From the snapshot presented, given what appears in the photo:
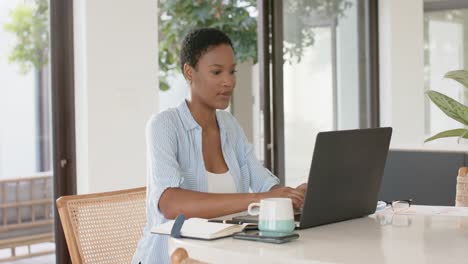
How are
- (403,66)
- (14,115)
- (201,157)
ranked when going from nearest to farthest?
(201,157)
(14,115)
(403,66)

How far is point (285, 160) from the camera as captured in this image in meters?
5.18

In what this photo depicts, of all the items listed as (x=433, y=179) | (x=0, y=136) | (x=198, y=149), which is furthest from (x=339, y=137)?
(x=0, y=136)

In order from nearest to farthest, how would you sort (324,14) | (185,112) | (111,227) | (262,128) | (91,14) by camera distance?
(111,227), (185,112), (91,14), (262,128), (324,14)

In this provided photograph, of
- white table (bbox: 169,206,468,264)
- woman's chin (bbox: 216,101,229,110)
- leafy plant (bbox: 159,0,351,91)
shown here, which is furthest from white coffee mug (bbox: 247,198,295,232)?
leafy plant (bbox: 159,0,351,91)

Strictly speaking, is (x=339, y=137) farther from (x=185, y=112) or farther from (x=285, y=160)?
(x=285, y=160)

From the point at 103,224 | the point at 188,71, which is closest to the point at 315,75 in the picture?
the point at 188,71

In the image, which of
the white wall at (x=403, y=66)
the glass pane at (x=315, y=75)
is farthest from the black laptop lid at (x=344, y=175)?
the white wall at (x=403, y=66)

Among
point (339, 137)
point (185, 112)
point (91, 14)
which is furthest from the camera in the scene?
point (91, 14)

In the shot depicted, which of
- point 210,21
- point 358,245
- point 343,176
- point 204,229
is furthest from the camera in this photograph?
point 210,21

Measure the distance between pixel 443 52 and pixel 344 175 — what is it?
15.2 ft

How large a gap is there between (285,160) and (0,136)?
2188 mm

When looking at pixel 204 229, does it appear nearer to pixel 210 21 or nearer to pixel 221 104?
pixel 221 104

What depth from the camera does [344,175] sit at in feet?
6.42

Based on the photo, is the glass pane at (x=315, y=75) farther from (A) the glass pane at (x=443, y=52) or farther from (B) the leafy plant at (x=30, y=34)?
(B) the leafy plant at (x=30, y=34)
